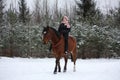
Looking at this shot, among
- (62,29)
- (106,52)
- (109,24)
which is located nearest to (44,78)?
(62,29)

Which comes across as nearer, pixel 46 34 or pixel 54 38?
pixel 46 34

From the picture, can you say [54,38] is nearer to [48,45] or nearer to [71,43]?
[71,43]

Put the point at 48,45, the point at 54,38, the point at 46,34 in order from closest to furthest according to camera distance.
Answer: the point at 46,34, the point at 54,38, the point at 48,45

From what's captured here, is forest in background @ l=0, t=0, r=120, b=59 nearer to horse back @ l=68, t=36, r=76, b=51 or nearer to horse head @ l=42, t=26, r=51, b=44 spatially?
horse back @ l=68, t=36, r=76, b=51

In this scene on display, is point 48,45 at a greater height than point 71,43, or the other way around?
point 71,43

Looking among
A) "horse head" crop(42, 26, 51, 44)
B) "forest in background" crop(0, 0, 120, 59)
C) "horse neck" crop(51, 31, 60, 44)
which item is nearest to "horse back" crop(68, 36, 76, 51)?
"horse neck" crop(51, 31, 60, 44)

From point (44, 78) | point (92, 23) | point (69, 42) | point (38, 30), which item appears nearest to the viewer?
point (44, 78)

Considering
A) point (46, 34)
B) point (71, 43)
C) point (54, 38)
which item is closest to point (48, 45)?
point (71, 43)

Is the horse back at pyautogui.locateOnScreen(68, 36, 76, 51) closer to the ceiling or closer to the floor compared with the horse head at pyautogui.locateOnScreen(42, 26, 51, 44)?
closer to the floor

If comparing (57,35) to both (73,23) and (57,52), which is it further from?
(73,23)

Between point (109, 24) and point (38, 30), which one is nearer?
point (38, 30)

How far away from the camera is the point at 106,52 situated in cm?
2431

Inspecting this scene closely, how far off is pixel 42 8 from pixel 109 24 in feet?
110

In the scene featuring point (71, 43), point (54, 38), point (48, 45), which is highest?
point (54, 38)
